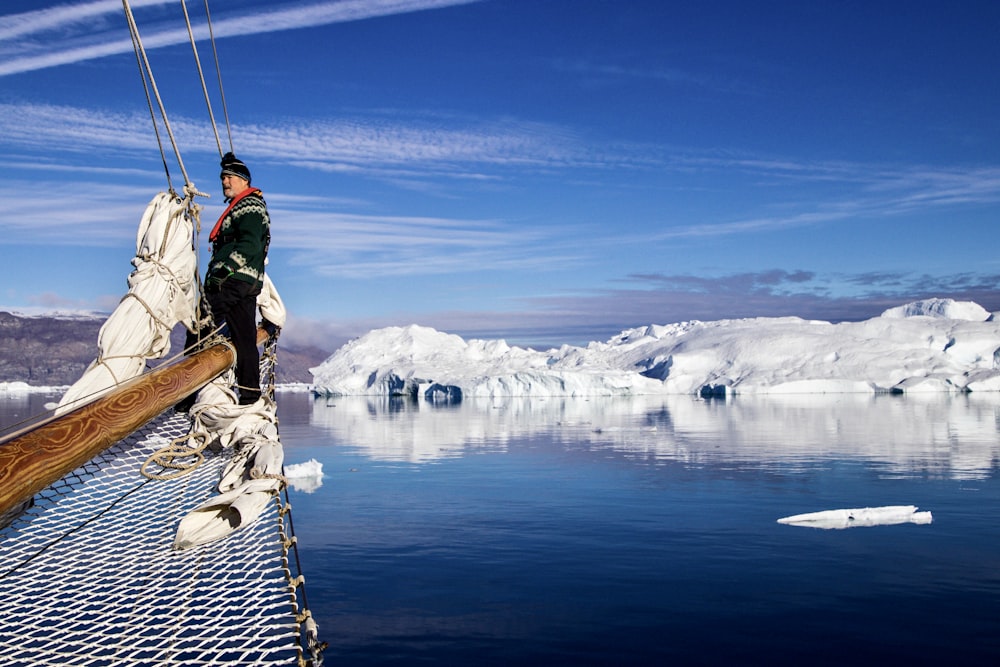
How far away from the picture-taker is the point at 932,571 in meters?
12.9

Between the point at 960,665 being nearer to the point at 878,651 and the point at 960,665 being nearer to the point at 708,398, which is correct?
the point at 878,651

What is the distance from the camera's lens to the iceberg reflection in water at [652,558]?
33.3 feet

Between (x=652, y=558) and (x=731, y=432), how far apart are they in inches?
986

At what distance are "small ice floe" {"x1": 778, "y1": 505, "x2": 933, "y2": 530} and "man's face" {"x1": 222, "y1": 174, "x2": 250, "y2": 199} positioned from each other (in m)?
14.4

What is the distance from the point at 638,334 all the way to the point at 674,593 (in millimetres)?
136271

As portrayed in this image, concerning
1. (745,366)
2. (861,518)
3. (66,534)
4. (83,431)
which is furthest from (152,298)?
(745,366)

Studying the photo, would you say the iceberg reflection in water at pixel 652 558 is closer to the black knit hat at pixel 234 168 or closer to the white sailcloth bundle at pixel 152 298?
the white sailcloth bundle at pixel 152 298

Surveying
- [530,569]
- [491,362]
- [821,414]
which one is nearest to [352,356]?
[491,362]

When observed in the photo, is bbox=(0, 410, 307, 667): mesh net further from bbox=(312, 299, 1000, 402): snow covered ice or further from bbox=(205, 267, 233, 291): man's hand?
bbox=(312, 299, 1000, 402): snow covered ice

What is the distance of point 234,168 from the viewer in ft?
15.5

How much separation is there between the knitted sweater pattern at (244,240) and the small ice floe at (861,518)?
14339 millimetres

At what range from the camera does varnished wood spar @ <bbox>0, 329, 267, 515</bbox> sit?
2033 mm

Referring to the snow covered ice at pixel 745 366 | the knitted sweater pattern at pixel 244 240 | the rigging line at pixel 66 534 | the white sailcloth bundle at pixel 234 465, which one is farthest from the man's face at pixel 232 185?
the snow covered ice at pixel 745 366

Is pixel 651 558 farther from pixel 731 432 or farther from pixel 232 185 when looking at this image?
pixel 731 432
